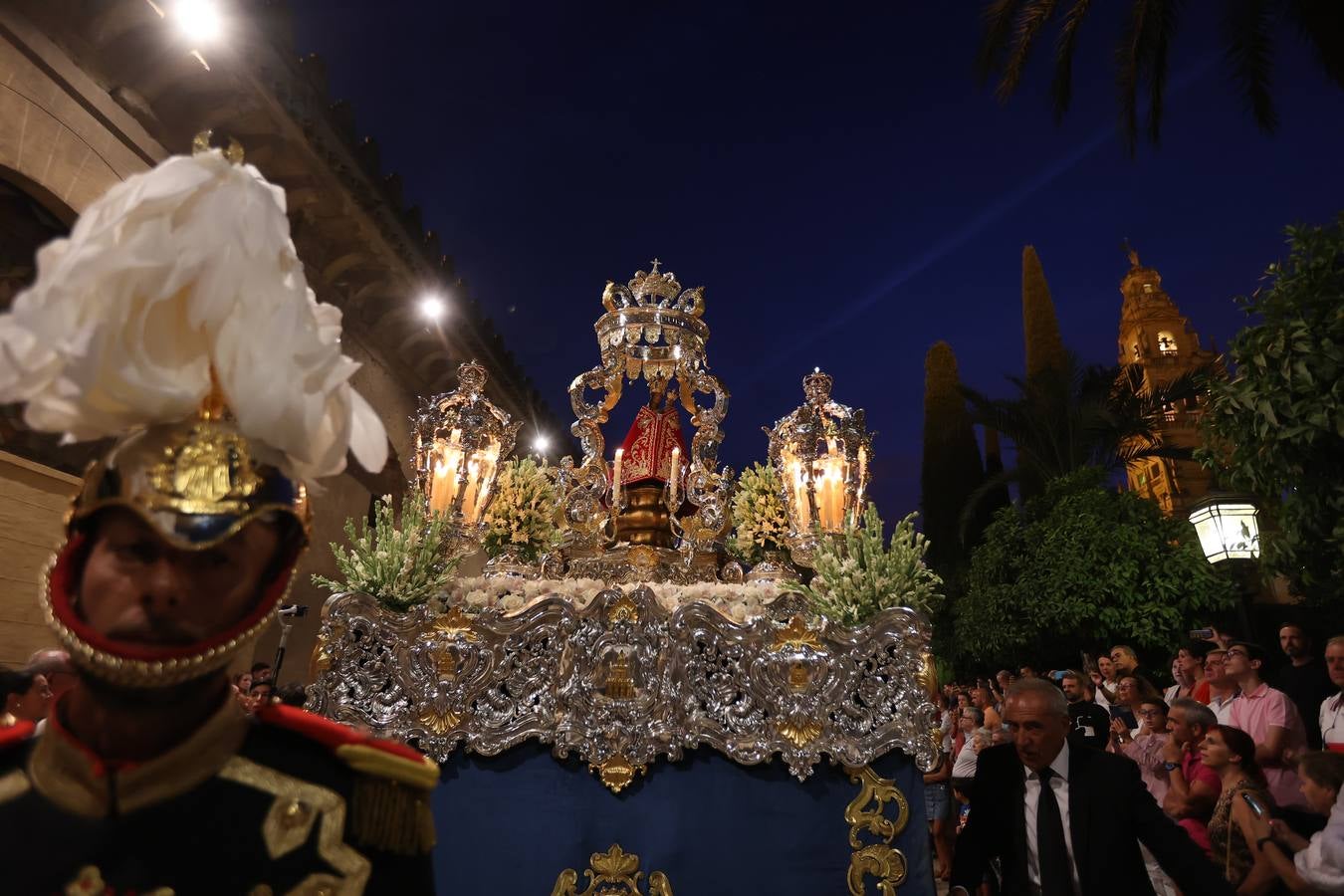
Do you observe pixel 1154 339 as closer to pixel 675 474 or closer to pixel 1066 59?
pixel 1066 59

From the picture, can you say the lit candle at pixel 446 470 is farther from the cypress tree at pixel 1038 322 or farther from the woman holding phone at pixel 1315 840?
the cypress tree at pixel 1038 322

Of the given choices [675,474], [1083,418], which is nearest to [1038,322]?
[1083,418]

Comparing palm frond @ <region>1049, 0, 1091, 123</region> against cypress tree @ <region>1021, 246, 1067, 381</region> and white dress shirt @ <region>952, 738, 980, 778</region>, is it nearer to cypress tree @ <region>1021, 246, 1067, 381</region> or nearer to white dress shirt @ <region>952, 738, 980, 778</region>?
white dress shirt @ <region>952, 738, 980, 778</region>

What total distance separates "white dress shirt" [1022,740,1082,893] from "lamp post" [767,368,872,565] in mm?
→ 2406

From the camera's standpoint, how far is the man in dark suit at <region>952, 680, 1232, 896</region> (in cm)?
303

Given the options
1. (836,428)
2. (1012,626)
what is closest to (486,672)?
(836,428)

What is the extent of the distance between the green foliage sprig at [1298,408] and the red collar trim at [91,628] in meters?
6.77

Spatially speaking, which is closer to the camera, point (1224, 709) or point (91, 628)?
point (91, 628)

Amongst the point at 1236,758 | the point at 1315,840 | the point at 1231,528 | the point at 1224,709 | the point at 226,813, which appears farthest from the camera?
the point at 1231,528

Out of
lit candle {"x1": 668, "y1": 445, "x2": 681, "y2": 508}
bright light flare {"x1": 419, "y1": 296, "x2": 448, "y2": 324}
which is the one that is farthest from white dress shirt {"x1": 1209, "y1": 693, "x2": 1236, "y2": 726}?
bright light flare {"x1": 419, "y1": 296, "x2": 448, "y2": 324}

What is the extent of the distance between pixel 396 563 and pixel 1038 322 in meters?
26.8

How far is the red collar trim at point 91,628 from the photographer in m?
1.27

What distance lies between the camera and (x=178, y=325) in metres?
1.41

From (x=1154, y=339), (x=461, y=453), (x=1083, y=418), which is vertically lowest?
(x=461, y=453)
